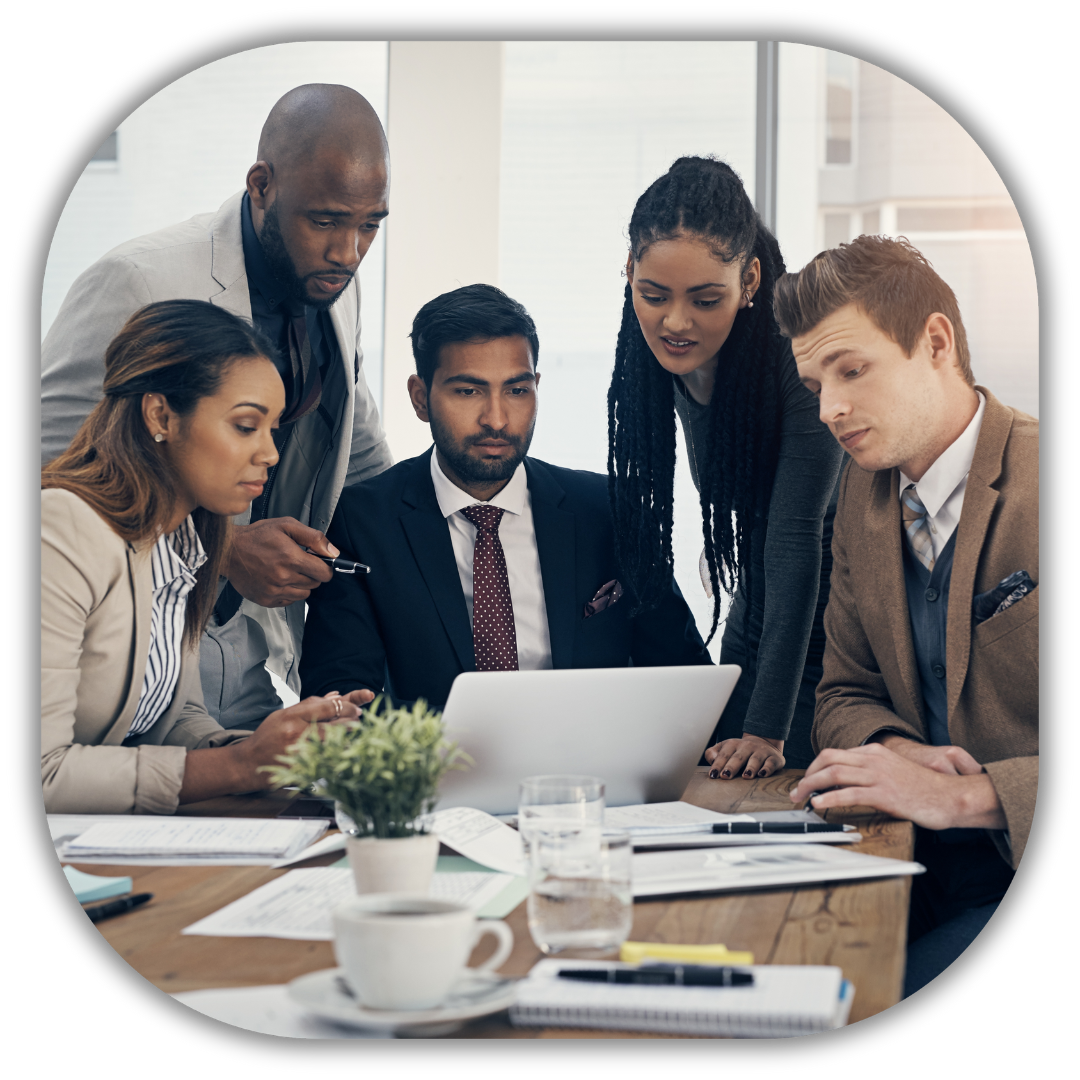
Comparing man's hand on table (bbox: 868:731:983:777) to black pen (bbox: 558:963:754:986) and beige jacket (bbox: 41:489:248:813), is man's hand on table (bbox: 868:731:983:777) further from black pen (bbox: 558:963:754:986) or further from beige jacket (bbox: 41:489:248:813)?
beige jacket (bbox: 41:489:248:813)

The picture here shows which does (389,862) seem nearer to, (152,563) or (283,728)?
(283,728)

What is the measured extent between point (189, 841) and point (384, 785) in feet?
1.49

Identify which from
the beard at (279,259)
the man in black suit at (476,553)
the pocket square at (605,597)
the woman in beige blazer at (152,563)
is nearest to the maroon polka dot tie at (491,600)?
the man in black suit at (476,553)

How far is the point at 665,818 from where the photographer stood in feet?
4.92

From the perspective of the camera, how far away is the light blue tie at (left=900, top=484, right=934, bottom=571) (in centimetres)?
Result: 185

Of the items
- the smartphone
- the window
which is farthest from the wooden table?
the window

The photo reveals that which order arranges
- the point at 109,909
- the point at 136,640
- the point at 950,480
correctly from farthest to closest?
1. the point at 950,480
2. the point at 136,640
3. the point at 109,909

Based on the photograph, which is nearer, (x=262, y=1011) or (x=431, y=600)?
(x=262, y=1011)

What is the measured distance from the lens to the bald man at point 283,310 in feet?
6.38

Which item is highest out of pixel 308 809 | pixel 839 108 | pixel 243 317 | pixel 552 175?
pixel 839 108

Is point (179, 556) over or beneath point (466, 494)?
beneath

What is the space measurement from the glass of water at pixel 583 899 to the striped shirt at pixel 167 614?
3.07ft

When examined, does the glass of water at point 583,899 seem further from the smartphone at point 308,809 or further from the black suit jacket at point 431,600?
the black suit jacket at point 431,600

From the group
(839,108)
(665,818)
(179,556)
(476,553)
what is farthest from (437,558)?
(839,108)
